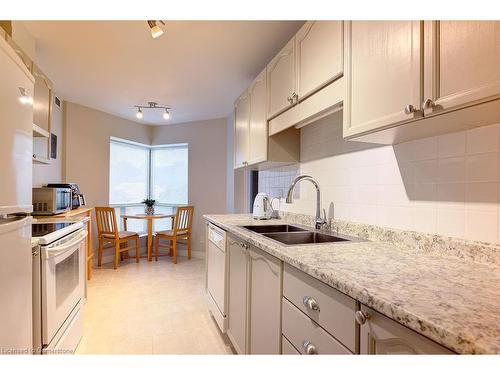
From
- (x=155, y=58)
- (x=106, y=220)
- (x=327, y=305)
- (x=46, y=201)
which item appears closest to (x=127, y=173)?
(x=106, y=220)

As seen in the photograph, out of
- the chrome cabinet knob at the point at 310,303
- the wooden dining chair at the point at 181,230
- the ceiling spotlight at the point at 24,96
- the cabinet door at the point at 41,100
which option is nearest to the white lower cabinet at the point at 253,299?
the chrome cabinet knob at the point at 310,303

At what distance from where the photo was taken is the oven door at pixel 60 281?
151 centimetres

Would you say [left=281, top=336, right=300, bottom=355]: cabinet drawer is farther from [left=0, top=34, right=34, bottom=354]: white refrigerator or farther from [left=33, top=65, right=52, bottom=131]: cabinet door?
[left=33, top=65, right=52, bottom=131]: cabinet door

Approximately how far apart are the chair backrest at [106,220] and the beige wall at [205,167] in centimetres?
124

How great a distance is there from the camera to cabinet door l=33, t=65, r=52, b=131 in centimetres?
219

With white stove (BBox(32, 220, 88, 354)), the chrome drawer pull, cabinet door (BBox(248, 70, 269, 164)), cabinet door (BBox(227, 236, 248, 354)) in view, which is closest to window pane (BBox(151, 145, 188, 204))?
cabinet door (BBox(248, 70, 269, 164))

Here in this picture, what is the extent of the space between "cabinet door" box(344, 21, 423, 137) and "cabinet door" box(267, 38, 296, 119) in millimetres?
562

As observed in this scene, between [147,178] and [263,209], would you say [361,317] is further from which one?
[147,178]

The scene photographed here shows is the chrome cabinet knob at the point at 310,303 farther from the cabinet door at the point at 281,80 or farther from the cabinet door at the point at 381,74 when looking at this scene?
the cabinet door at the point at 281,80

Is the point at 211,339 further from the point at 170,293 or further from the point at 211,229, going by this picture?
the point at 170,293
